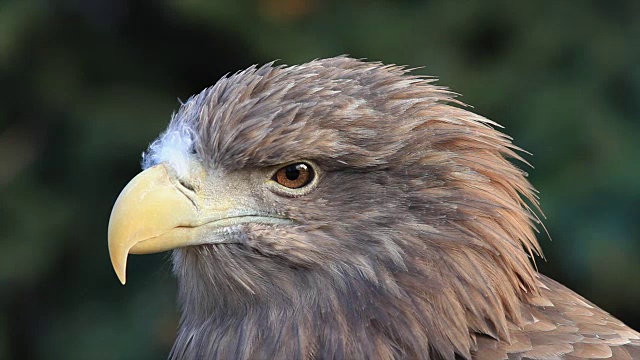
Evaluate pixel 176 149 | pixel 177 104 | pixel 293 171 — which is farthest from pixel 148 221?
pixel 177 104

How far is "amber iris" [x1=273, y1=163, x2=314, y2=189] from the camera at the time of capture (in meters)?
2.77

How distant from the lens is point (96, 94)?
4930 millimetres

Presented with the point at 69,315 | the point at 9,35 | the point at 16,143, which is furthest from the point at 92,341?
the point at 9,35

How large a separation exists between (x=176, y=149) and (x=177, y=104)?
201cm

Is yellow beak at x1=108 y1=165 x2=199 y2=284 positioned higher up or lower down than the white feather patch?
lower down

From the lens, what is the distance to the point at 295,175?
277 centimetres

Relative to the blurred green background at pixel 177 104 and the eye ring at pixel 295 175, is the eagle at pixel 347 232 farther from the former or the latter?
the blurred green background at pixel 177 104

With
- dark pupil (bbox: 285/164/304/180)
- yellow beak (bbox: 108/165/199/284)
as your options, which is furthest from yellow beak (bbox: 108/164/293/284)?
dark pupil (bbox: 285/164/304/180)

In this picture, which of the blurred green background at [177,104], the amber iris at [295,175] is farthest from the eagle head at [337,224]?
the blurred green background at [177,104]

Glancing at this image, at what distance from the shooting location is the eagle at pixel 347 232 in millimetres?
2719

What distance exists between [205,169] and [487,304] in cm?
88

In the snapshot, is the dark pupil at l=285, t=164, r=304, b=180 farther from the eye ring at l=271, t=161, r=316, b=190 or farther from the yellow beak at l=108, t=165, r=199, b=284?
the yellow beak at l=108, t=165, r=199, b=284

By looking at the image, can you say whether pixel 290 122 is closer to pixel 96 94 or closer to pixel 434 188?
pixel 434 188

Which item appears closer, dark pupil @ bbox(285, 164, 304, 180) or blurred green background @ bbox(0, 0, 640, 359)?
dark pupil @ bbox(285, 164, 304, 180)
